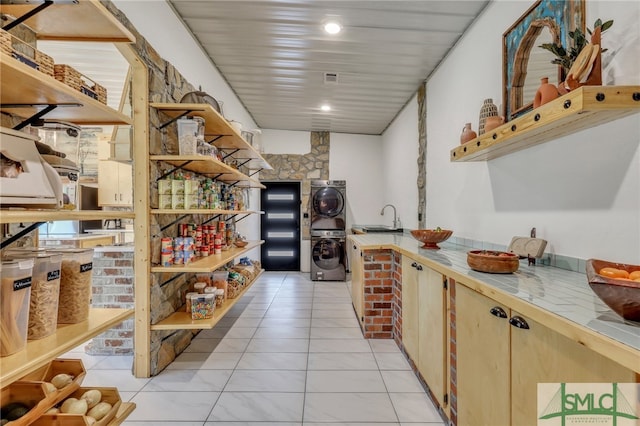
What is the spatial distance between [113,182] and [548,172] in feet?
17.1

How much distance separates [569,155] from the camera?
160cm

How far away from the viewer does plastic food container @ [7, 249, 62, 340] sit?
100cm

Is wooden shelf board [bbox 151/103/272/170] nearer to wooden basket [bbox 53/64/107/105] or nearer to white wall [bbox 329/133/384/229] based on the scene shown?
wooden basket [bbox 53/64/107/105]

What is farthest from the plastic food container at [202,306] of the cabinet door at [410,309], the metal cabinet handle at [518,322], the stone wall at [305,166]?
the stone wall at [305,166]

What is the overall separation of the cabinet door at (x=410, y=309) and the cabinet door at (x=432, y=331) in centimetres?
9

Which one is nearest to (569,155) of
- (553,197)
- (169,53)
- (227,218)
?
(553,197)

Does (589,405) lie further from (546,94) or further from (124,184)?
(124,184)

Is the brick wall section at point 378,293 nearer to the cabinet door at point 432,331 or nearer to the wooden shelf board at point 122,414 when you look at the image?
the cabinet door at point 432,331

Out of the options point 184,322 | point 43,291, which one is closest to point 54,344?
point 43,291

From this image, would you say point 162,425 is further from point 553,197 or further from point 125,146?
point 553,197

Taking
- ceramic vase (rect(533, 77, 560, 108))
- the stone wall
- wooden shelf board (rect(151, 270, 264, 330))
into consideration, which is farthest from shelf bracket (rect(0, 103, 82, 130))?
the stone wall

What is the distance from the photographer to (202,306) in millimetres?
2387

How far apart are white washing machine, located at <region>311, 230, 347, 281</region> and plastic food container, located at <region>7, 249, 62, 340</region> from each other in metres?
4.57

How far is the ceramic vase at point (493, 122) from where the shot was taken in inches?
78.2
